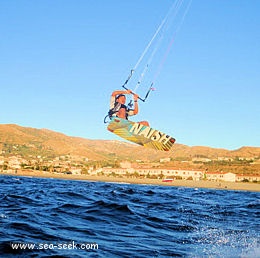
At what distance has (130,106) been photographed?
69.8 ft

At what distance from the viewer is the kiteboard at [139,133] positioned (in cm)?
2109

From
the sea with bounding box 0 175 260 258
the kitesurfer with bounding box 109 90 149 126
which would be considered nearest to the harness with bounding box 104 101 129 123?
the kitesurfer with bounding box 109 90 149 126

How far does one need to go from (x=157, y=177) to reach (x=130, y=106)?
10563cm

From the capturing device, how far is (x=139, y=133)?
22219 millimetres

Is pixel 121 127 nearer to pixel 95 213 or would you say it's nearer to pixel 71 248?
pixel 95 213

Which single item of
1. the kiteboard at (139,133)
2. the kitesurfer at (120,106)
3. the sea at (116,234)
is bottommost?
the sea at (116,234)

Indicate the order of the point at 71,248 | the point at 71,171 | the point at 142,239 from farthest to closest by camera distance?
the point at 71,171, the point at 142,239, the point at 71,248

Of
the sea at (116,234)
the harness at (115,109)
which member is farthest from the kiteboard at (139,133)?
the sea at (116,234)

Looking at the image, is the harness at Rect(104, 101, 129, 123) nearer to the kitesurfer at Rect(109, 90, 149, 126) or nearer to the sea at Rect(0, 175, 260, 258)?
the kitesurfer at Rect(109, 90, 149, 126)

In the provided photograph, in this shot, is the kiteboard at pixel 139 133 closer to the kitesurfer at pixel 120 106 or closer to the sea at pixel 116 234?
the kitesurfer at pixel 120 106

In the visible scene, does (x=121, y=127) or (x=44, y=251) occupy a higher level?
(x=121, y=127)

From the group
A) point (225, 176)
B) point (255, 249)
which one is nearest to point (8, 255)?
point (255, 249)

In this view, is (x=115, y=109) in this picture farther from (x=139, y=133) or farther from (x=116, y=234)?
(x=116, y=234)

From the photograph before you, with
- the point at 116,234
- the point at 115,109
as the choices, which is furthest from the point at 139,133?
the point at 116,234
